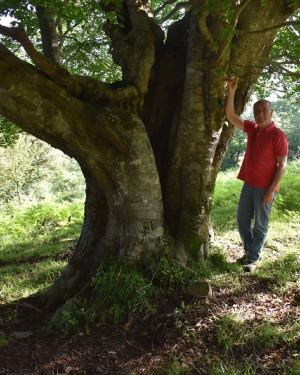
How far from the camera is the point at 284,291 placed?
141 inches

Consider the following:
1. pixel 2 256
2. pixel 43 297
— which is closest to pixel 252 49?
pixel 43 297

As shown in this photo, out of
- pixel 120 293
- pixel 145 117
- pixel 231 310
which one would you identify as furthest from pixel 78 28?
pixel 231 310

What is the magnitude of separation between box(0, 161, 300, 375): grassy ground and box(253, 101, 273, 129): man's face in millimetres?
1829

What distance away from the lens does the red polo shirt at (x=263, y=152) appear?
3.82 meters

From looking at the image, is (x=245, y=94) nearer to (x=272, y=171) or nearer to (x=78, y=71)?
(x=272, y=171)

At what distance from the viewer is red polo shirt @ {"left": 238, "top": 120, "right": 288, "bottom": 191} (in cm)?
382

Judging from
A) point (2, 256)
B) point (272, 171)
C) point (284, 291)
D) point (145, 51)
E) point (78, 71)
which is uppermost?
point (78, 71)

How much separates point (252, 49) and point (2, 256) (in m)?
6.21

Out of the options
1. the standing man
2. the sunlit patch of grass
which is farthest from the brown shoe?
the sunlit patch of grass

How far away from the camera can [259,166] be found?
3.97 metres

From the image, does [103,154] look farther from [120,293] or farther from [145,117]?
[120,293]

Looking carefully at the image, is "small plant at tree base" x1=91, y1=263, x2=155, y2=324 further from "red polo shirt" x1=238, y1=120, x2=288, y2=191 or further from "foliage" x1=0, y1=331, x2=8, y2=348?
"red polo shirt" x1=238, y1=120, x2=288, y2=191

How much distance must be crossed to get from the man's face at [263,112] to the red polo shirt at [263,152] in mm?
82

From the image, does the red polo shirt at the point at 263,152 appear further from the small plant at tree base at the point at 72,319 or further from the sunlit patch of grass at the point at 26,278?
the sunlit patch of grass at the point at 26,278
